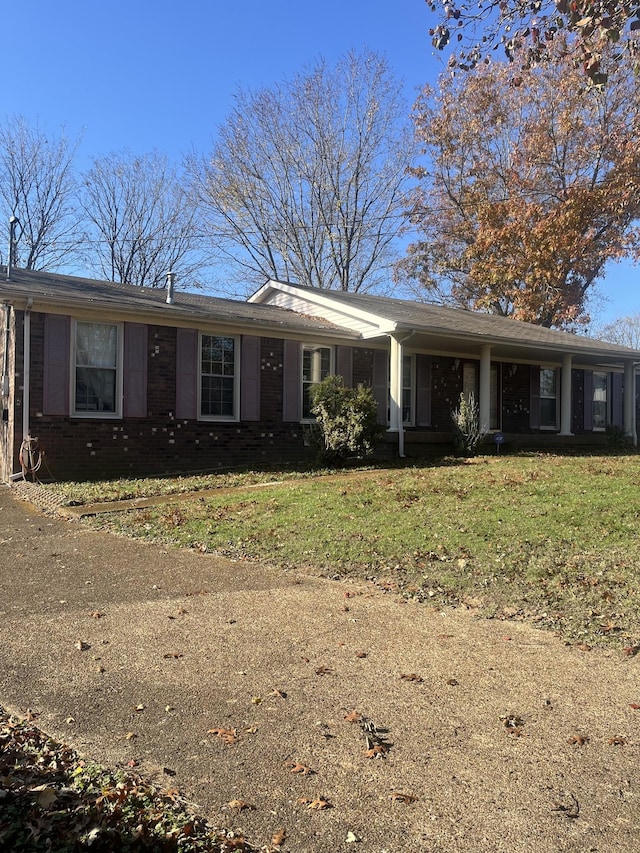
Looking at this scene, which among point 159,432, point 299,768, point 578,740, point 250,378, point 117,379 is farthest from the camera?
point 250,378

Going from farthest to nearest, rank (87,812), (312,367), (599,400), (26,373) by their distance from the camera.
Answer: (599,400), (312,367), (26,373), (87,812)

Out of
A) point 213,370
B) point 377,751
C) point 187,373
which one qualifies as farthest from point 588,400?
point 377,751

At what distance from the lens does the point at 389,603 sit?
5496 mm

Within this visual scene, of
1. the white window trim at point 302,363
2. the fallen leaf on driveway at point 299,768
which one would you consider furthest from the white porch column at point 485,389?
the fallen leaf on driveway at point 299,768

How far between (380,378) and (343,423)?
401cm

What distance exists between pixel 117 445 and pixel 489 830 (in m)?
11.4

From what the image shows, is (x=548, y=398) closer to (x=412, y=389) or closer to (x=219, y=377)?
(x=412, y=389)

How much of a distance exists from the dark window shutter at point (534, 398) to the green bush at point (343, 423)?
799cm

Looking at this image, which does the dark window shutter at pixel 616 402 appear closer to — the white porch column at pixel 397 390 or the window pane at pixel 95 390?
the white porch column at pixel 397 390

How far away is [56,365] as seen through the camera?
40.5ft

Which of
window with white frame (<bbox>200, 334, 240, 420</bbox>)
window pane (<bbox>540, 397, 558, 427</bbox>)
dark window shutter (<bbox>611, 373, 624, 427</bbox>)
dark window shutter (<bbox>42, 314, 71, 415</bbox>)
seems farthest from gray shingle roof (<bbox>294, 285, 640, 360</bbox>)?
dark window shutter (<bbox>42, 314, 71, 415</bbox>)

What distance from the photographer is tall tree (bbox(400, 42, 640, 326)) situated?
24109 mm

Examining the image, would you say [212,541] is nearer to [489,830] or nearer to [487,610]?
[487,610]

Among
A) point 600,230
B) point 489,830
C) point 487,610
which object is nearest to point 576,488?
point 487,610
